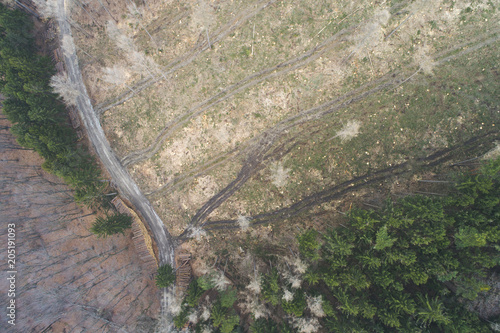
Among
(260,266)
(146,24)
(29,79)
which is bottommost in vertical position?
(260,266)

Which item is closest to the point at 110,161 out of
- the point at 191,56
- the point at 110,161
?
the point at 110,161

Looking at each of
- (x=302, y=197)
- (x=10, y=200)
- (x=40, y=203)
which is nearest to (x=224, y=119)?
(x=302, y=197)

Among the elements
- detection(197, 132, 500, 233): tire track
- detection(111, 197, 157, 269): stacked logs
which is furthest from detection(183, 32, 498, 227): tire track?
Result: detection(111, 197, 157, 269): stacked logs

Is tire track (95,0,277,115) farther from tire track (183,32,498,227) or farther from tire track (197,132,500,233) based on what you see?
tire track (197,132,500,233)

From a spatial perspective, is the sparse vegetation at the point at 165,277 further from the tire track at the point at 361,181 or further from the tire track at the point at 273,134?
the tire track at the point at 361,181

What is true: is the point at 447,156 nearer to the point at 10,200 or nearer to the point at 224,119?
the point at 224,119

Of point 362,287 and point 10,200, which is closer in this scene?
point 362,287
